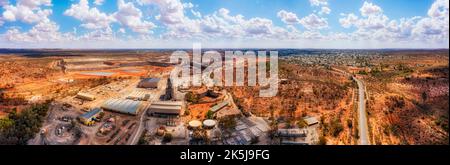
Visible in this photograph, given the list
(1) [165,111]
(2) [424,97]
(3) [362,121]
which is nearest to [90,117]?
(1) [165,111]

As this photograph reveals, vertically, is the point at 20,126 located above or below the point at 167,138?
above

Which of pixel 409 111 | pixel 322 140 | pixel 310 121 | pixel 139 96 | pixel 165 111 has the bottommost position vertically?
pixel 322 140

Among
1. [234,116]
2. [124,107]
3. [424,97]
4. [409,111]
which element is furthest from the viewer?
[424,97]

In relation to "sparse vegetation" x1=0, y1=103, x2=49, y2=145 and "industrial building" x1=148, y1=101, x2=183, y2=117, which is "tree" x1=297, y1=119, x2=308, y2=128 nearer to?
"industrial building" x1=148, y1=101, x2=183, y2=117

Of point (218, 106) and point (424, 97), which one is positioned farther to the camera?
point (424, 97)

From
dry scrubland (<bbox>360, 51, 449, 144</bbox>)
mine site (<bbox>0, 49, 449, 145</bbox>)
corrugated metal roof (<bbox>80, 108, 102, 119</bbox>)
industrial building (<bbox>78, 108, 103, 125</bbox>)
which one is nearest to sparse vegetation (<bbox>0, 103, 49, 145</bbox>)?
mine site (<bbox>0, 49, 449, 145</bbox>)

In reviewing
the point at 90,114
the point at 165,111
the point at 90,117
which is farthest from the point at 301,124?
the point at 90,114

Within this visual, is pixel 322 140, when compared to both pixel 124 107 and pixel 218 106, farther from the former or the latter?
pixel 124 107

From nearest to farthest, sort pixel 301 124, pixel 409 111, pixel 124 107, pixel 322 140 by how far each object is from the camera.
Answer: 1. pixel 322 140
2. pixel 301 124
3. pixel 409 111
4. pixel 124 107
